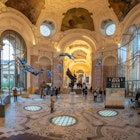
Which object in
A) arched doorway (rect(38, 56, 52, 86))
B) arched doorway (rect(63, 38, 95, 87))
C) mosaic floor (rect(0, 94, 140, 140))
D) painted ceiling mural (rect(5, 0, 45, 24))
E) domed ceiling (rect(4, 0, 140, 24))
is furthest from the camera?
arched doorway (rect(63, 38, 95, 87))

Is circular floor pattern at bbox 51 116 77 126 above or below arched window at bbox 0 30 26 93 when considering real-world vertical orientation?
below

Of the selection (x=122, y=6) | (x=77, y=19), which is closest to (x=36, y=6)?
(x=77, y=19)

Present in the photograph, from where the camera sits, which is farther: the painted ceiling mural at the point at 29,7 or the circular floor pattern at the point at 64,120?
the painted ceiling mural at the point at 29,7

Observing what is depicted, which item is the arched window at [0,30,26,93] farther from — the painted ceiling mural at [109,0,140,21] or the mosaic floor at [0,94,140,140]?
the painted ceiling mural at [109,0,140,21]

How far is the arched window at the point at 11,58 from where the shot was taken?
1683 cm

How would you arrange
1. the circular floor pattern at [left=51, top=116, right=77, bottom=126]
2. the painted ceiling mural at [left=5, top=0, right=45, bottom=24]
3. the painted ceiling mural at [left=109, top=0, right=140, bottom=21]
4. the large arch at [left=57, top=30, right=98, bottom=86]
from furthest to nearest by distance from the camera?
the large arch at [left=57, top=30, right=98, bottom=86], the painted ceiling mural at [left=5, top=0, right=45, bottom=24], the painted ceiling mural at [left=109, top=0, right=140, bottom=21], the circular floor pattern at [left=51, top=116, right=77, bottom=126]

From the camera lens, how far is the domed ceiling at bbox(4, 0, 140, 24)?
15914 mm

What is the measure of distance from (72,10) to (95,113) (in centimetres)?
1631

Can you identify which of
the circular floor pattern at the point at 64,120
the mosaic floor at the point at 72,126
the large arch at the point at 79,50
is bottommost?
the circular floor pattern at the point at 64,120

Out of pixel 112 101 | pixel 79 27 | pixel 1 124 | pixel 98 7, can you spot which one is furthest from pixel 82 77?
pixel 1 124

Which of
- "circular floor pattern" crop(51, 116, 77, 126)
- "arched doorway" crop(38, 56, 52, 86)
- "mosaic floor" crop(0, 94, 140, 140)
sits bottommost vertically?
"circular floor pattern" crop(51, 116, 77, 126)

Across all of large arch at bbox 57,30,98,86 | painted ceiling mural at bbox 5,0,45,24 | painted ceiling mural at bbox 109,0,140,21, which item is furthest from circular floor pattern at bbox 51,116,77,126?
large arch at bbox 57,30,98,86

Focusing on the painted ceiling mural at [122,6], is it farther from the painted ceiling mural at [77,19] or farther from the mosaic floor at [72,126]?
the mosaic floor at [72,126]

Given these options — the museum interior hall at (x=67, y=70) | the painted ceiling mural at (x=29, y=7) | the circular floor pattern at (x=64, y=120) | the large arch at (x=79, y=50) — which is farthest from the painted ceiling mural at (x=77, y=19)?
the circular floor pattern at (x=64, y=120)
